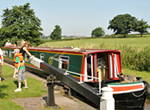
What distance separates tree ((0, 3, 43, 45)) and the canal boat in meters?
19.6

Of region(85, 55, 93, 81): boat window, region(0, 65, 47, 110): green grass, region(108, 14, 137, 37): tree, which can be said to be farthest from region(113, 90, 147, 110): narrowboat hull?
region(108, 14, 137, 37): tree

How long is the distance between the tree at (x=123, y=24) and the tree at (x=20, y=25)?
48246mm

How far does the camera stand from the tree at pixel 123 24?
77500 millimetres

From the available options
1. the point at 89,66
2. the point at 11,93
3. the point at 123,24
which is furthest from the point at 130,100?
the point at 123,24

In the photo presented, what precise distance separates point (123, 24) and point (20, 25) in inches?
2289

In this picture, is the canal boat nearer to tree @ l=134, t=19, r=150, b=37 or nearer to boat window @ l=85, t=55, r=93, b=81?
boat window @ l=85, t=55, r=93, b=81

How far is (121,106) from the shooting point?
714cm

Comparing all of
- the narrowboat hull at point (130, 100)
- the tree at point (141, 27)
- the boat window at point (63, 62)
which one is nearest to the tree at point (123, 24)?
the tree at point (141, 27)

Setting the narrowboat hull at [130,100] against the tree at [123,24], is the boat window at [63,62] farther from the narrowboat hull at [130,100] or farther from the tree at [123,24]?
the tree at [123,24]

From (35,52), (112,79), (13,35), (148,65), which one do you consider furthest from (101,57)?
(13,35)

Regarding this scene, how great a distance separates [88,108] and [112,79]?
2415 mm

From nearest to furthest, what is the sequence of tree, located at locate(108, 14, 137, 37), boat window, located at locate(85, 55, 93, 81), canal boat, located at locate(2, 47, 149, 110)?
canal boat, located at locate(2, 47, 149, 110)
boat window, located at locate(85, 55, 93, 81)
tree, located at locate(108, 14, 137, 37)

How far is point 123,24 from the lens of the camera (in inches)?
3184

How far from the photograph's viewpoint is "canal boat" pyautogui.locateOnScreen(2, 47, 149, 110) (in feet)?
22.4
